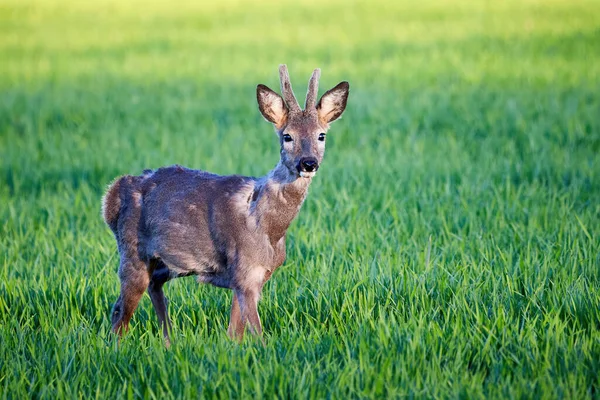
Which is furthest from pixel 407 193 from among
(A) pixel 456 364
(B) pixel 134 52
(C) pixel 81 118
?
(B) pixel 134 52

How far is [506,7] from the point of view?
2666 cm

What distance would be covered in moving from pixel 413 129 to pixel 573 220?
4.70 meters

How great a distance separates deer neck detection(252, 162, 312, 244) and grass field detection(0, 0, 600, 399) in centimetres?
55

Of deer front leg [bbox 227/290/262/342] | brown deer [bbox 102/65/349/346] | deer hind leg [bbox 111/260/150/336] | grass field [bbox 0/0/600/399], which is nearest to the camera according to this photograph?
grass field [bbox 0/0/600/399]

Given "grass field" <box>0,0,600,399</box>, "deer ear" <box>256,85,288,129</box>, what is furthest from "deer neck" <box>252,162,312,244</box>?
"grass field" <box>0,0,600,399</box>

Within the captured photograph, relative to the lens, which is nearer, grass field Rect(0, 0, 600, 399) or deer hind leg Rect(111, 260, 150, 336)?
grass field Rect(0, 0, 600, 399)

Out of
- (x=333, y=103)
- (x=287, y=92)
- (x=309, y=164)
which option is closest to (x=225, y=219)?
(x=309, y=164)

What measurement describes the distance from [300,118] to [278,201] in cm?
51

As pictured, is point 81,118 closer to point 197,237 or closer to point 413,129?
point 413,129

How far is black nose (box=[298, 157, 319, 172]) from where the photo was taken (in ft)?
16.3

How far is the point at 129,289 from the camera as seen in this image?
18.0 ft

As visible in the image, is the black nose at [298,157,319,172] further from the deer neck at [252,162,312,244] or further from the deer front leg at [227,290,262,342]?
the deer front leg at [227,290,262,342]

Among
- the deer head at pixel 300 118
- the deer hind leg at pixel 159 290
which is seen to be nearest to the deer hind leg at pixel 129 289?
the deer hind leg at pixel 159 290

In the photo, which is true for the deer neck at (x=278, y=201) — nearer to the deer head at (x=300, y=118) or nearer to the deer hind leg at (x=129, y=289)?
the deer head at (x=300, y=118)
